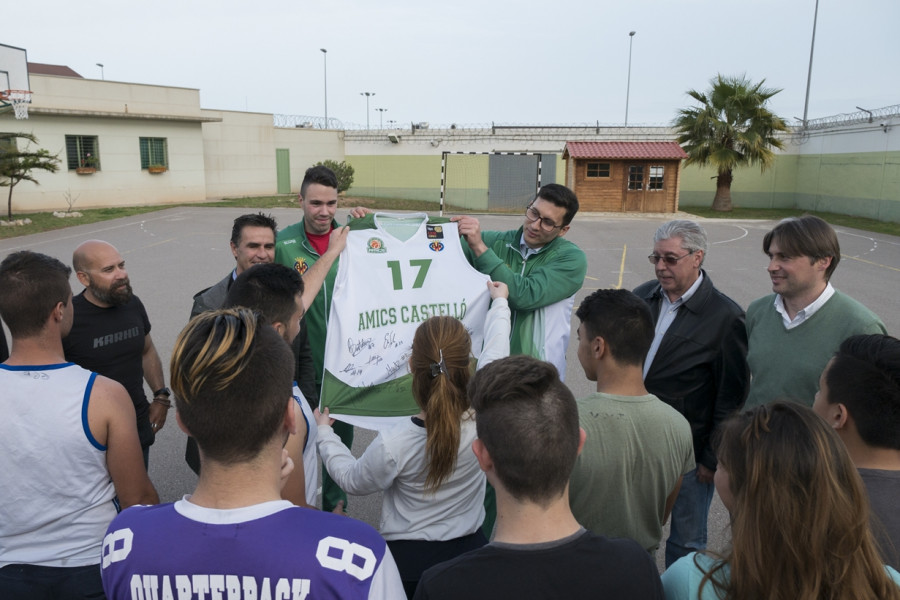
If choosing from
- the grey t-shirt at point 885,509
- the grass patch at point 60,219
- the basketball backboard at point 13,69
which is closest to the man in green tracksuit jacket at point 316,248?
the grey t-shirt at point 885,509

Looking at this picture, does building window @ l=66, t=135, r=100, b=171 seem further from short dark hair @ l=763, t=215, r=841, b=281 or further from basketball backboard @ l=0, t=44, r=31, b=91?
short dark hair @ l=763, t=215, r=841, b=281

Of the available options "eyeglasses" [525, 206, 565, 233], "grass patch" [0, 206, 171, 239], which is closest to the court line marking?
"eyeglasses" [525, 206, 565, 233]

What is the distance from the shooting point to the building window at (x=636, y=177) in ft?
109

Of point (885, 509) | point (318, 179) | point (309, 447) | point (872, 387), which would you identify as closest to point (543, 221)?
point (318, 179)

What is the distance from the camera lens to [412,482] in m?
2.59

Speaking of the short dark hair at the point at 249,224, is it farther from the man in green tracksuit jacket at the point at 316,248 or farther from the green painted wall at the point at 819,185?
the green painted wall at the point at 819,185

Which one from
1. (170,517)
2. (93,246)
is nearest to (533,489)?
(170,517)

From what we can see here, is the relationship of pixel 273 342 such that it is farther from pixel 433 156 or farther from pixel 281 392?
pixel 433 156

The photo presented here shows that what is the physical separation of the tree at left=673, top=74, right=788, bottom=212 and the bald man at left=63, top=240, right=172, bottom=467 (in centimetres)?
3130

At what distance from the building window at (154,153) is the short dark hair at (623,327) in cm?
3358

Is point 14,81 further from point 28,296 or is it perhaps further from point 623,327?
point 623,327

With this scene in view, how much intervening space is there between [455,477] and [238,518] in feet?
3.93

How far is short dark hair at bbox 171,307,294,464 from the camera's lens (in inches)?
63.8

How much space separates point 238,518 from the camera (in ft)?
5.06
